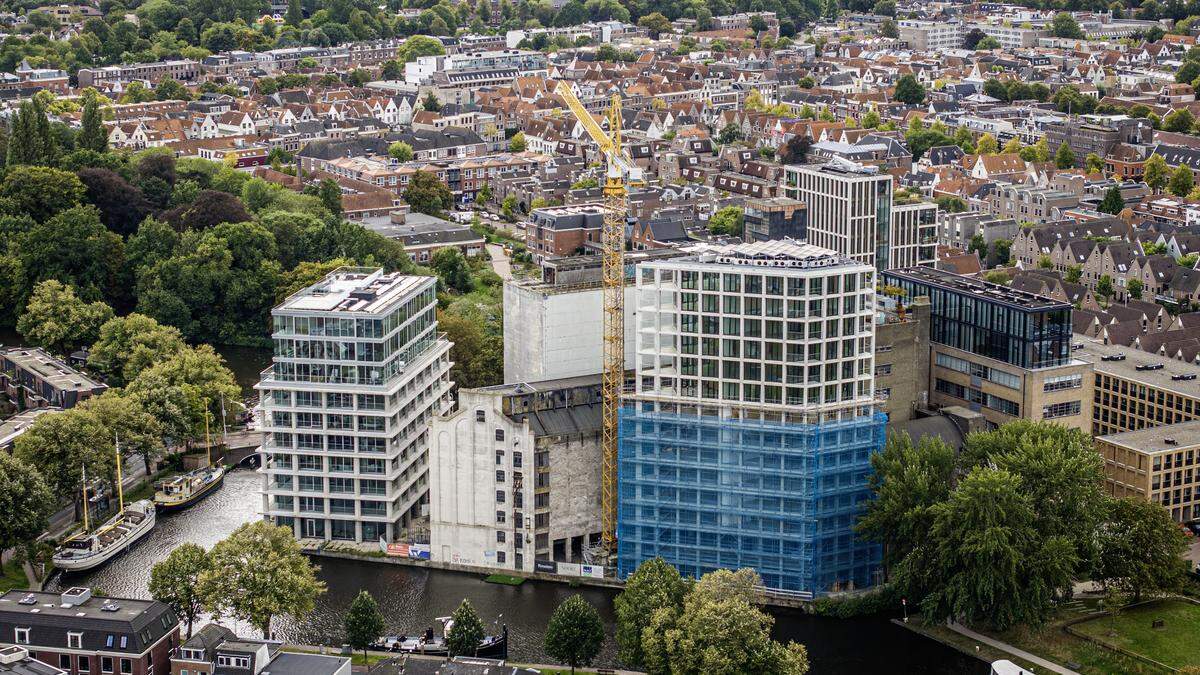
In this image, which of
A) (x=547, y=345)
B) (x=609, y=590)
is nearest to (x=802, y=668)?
(x=609, y=590)

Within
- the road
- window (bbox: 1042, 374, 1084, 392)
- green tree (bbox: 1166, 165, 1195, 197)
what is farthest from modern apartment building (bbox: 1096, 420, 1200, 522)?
green tree (bbox: 1166, 165, 1195, 197)

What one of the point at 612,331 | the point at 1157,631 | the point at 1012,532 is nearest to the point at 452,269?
the point at 612,331

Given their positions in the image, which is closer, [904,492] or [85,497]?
[904,492]

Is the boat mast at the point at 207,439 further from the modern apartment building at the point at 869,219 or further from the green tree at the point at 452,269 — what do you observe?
the modern apartment building at the point at 869,219

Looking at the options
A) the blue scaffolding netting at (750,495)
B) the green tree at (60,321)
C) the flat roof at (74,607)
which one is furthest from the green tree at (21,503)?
the green tree at (60,321)

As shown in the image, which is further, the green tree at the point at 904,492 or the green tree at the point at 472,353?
the green tree at the point at 472,353

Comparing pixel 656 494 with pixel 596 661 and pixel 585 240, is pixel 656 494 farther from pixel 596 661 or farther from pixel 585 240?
pixel 585 240

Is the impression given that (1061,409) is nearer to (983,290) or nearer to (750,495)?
(983,290)
